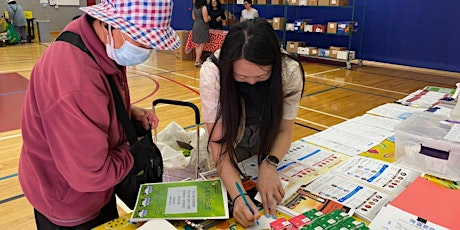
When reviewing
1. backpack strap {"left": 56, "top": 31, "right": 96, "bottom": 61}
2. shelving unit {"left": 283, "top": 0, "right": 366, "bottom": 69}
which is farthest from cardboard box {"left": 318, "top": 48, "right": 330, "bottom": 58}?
backpack strap {"left": 56, "top": 31, "right": 96, "bottom": 61}

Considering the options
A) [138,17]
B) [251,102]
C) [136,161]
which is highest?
[138,17]

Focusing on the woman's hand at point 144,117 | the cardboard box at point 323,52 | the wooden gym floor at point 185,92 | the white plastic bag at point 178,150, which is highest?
the woman's hand at point 144,117

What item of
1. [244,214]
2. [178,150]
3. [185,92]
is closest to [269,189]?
[244,214]

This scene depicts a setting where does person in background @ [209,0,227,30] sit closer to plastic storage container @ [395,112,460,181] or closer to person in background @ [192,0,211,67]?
person in background @ [192,0,211,67]

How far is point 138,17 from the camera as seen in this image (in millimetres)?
963

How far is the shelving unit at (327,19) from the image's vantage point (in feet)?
23.3

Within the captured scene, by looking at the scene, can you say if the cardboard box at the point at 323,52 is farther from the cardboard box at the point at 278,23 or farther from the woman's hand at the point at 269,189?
the woman's hand at the point at 269,189

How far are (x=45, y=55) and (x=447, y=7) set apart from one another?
6.86 metres

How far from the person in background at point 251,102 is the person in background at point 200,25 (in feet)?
18.3

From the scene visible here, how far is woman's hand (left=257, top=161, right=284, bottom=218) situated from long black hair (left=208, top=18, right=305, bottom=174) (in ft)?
0.37

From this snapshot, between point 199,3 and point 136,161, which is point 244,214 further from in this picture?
point 199,3

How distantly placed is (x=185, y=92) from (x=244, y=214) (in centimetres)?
401

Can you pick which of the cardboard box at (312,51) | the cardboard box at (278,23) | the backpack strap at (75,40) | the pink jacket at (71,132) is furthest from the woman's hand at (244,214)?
the cardboard box at (278,23)

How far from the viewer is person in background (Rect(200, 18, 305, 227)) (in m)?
1.25
